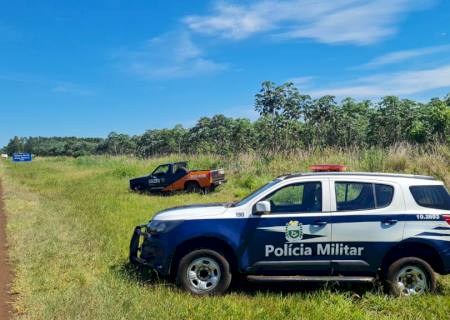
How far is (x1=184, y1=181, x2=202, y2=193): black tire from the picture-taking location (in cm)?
1912

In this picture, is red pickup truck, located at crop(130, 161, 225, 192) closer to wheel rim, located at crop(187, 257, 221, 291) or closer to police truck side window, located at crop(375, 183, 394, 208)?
wheel rim, located at crop(187, 257, 221, 291)

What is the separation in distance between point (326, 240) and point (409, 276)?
1.28 metres

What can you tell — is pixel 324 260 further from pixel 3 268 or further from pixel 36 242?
pixel 36 242

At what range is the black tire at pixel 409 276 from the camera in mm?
6336

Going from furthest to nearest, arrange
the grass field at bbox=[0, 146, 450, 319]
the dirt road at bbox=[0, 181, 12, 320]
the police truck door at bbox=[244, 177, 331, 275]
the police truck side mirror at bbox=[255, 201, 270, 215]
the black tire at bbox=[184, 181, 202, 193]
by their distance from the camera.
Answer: the black tire at bbox=[184, 181, 202, 193] < the police truck door at bbox=[244, 177, 331, 275] < the police truck side mirror at bbox=[255, 201, 270, 215] < the dirt road at bbox=[0, 181, 12, 320] < the grass field at bbox=[0, 146, 450, 319]

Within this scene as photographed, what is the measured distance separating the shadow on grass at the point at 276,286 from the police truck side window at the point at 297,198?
1133 mm

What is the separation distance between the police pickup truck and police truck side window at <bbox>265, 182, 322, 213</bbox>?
0.02 m

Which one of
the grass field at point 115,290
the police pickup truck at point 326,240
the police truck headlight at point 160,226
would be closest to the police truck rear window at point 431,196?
the police pickup truck at point 326,240

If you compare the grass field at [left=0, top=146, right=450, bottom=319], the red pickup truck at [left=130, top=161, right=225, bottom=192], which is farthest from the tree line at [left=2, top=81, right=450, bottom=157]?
the grass field at [left=0, top=146, right=450, bottom=319]

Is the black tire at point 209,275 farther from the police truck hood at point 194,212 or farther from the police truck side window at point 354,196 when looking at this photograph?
the police truck side window at point 354,196

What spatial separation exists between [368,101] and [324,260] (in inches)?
Result: 1328

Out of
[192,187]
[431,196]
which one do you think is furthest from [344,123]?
[431,196]

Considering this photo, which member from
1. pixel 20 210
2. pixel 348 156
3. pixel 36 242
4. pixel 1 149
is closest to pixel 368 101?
pixel 348 156

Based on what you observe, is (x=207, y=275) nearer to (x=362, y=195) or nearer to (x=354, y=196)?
(x=354, y=196)
